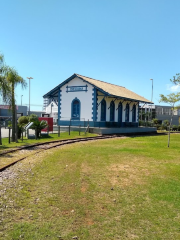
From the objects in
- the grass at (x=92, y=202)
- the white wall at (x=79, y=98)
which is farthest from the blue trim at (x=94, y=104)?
the grass at (x=92, y=202)

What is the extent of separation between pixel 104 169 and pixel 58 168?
147 centimetres

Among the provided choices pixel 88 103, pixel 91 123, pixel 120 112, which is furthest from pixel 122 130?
pixel 88 103

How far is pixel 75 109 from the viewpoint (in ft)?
85.5

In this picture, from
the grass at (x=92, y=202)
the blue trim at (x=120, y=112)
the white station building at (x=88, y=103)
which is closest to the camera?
the grass at (x=92, y=202)

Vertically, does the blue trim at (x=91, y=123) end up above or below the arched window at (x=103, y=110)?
below

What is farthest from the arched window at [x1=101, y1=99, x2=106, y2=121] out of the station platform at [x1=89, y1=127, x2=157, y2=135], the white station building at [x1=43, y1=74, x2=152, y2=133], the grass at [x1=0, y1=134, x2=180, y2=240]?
the grass at [x1=0, y1=134, x2=180, y2=240]

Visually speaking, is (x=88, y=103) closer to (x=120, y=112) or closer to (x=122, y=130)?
(x=122, y=130)

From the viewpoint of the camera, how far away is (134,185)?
241 inches

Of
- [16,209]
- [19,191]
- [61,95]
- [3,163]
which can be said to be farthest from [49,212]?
[61,95]

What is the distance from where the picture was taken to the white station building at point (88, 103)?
2439cm

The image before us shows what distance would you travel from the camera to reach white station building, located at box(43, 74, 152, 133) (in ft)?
80.0

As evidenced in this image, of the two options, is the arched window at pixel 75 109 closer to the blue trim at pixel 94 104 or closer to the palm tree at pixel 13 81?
the blue trim at pixel 94 104

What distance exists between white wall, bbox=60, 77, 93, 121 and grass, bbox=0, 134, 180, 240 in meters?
16.7

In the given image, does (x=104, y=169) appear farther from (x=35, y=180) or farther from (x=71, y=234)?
(x=71, y=234)
